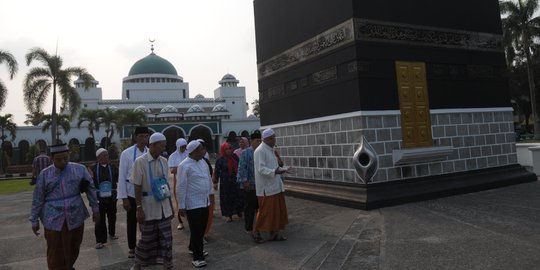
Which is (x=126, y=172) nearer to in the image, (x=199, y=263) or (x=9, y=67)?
(x=199, y=263)

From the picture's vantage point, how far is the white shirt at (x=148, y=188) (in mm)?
3855

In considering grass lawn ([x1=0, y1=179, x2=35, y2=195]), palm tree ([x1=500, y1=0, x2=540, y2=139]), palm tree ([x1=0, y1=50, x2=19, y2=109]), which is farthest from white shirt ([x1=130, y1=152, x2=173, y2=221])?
palm tree ([x1=500, y1=0, x2=540, y2=139])

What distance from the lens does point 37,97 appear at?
21.5 m

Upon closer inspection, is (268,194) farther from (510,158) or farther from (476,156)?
(510,158)

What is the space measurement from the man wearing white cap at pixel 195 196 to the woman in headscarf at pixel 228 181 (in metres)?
2.32

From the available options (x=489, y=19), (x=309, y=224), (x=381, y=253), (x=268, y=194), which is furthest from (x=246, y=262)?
(x=489, y=19)

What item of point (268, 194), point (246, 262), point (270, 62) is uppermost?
point (270, 62)

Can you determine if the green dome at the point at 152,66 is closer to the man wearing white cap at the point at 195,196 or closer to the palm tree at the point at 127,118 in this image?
the palm tree at the point at 127,118

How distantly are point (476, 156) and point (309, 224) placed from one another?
440 cm

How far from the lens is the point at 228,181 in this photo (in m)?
6.76

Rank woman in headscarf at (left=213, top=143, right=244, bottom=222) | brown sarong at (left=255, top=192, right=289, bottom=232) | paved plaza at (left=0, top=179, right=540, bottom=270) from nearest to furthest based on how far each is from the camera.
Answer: paved plaza at (left=0, top=179, right=540, bottom=270), brown sarong at (left=255, top=192, right=289, bottom=232), woman in headscarf at (left=213, top=143, right=244, bottom=222)

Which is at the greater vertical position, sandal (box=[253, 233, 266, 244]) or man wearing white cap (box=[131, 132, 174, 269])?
man wearing white cap (box=[131, 132, 174, 269])

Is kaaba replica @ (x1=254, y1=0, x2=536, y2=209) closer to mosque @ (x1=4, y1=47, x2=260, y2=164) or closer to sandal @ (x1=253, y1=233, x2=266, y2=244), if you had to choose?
sandal @ (x1=253, y1=233, x2=266, y2=244)

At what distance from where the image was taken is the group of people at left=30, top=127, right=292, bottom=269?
370 centimetres
